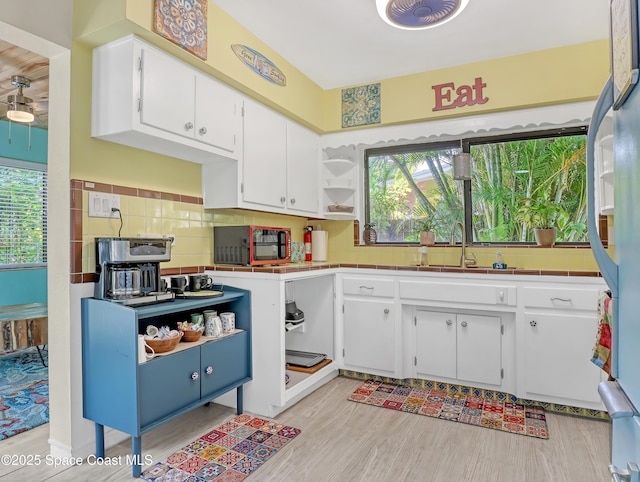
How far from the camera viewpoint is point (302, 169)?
3.35m

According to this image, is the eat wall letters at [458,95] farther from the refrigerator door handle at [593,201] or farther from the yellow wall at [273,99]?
the refrigerator door handle at [593,201]

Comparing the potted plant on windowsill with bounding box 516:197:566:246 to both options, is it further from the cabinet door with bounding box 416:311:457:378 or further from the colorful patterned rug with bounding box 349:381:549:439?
the colorful patterned rug with bounding box 349:381:549:439

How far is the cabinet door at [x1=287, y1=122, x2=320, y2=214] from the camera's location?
3.18 metres

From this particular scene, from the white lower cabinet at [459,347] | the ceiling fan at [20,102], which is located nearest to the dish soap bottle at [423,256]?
the white lower cabinet at [459,347]

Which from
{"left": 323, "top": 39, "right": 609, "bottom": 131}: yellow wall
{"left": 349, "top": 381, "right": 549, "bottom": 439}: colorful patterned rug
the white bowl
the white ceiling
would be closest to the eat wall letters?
{"left": 323, "top": 39, "right": 609, "bottom": 131}: yellow wall

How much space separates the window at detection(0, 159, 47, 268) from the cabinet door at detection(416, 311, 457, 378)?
3929 millimetres

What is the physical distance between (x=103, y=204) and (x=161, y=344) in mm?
812

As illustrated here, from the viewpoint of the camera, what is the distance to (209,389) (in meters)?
2.27

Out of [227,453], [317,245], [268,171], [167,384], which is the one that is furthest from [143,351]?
[317,245]

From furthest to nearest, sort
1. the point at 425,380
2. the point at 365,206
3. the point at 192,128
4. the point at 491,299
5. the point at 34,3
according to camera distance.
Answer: the point at 365,206 → the point at 425,380 → the point at 491,299 → the point at 192,128 → the point at 34,3

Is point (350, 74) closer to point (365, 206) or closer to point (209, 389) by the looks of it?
point (365, 206)

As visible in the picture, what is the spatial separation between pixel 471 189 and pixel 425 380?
5.23 feet

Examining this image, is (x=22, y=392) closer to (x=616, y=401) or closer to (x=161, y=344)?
(x=161, y=344)

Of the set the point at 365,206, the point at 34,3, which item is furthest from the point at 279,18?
the point at 365,206
